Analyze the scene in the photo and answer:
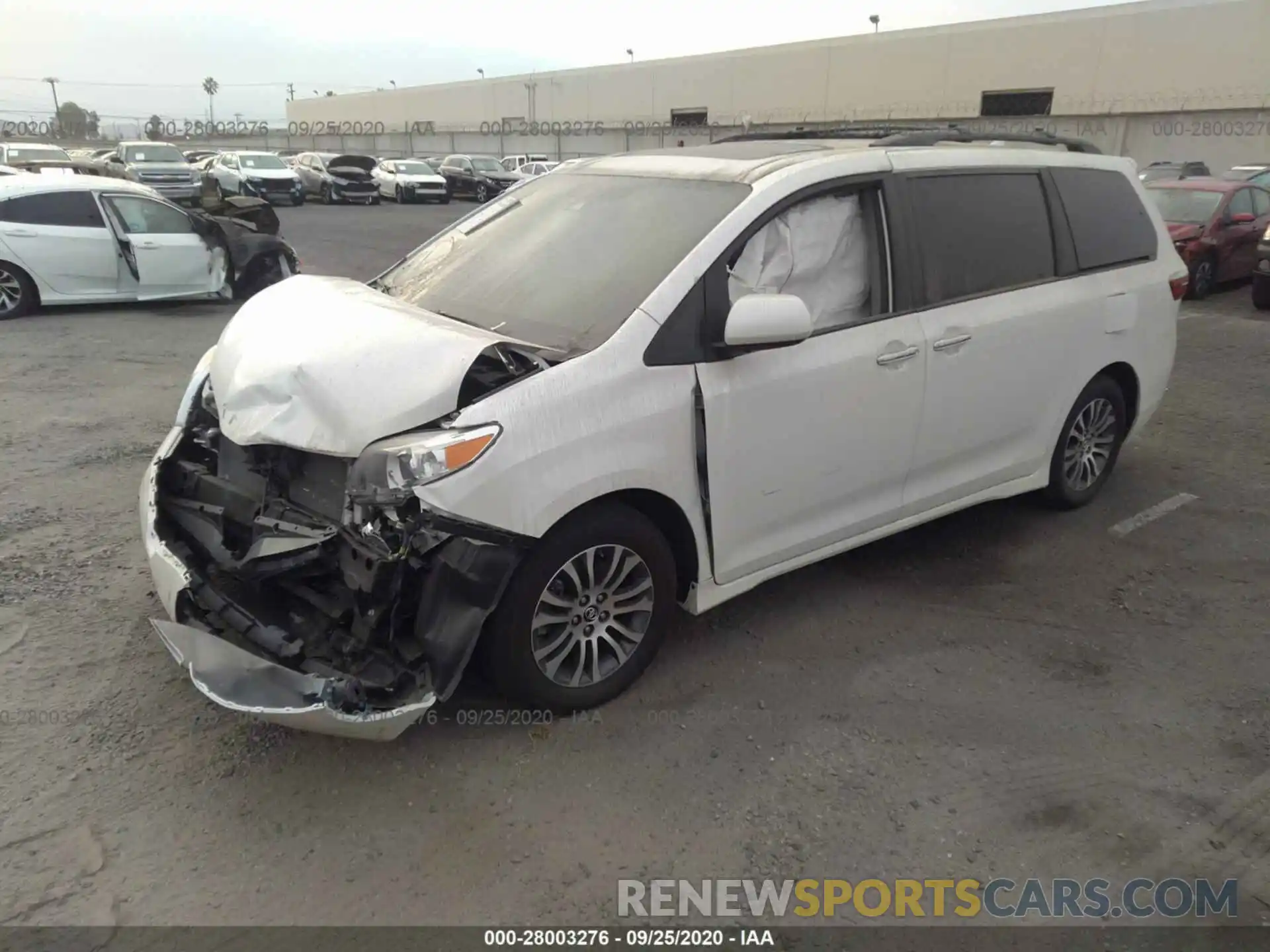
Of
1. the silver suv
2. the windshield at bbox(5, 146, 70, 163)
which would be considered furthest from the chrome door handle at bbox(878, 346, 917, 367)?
the windshield at bbox(5, 146, 70, 163)

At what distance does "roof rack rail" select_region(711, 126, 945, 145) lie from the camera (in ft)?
15.0

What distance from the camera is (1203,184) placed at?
531 inches

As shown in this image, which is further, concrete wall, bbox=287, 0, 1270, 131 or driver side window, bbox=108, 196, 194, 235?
concrete wall, bbox=287, 0, 1270, 131

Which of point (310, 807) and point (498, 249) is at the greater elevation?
point (498, 249)

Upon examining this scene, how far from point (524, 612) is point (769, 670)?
118 centimetres

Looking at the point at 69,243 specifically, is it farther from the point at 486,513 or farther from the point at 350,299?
the point at 486,513

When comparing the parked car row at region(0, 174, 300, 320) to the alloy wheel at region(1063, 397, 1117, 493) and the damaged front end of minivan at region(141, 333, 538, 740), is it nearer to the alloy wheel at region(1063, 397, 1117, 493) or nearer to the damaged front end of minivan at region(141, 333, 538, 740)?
the damaged front end of minivan at region(141, 333, 538, 740)

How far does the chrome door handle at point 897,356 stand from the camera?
3.83 metres

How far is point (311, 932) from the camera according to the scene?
2.48m

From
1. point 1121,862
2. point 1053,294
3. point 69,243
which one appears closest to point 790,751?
point 1121,862

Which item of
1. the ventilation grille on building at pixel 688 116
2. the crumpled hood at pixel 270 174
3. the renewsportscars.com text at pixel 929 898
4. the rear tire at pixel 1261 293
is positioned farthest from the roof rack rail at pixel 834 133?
the ventilation grille on building at pixel 688 116

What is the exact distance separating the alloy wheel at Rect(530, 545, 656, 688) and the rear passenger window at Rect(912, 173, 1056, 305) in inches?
73.9

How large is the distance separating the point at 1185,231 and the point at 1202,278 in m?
0.71

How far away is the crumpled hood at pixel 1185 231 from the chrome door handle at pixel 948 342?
10544 mm
